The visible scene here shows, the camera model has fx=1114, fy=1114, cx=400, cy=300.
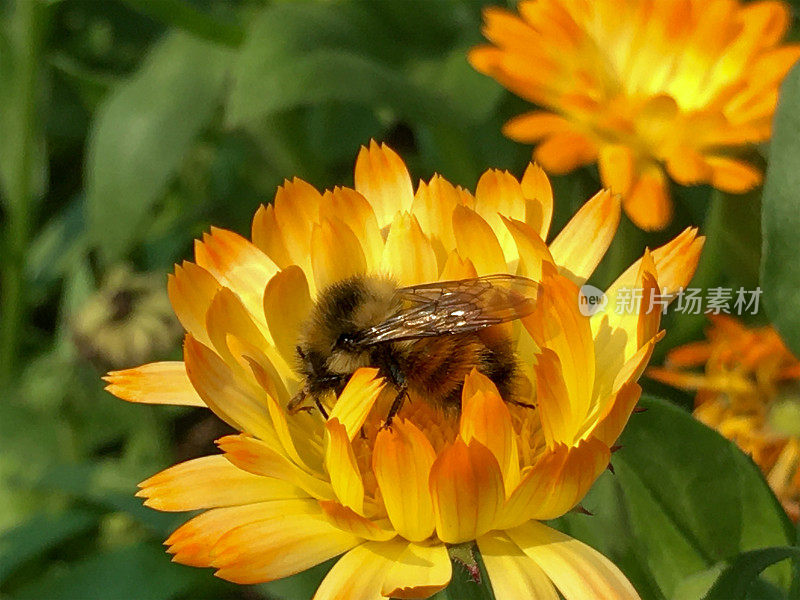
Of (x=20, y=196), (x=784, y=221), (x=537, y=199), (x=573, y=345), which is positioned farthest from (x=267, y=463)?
(x=20, y=196)

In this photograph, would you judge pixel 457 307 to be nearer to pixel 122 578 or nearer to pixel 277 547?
pixel 277 547

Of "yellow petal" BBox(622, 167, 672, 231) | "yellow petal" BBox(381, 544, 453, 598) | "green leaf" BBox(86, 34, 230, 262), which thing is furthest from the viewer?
"green leaf" BBox(86, 34, 230, 262)

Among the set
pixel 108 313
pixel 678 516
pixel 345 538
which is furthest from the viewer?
pixel 108 313

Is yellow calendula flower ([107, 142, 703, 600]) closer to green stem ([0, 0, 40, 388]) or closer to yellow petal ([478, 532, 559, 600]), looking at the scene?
yellow petal ([478, 532, 559, 600])

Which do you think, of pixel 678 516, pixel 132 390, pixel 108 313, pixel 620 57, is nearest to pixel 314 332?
pixel 132 390

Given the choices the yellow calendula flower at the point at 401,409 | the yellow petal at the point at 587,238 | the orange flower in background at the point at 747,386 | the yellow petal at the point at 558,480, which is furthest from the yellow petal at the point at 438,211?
the orange flower in background at the point at 747,386

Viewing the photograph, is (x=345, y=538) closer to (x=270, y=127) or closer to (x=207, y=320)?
(x=207, y=320)

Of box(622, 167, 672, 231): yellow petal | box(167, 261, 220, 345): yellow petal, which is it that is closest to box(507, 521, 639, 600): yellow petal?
box(167, 261, 220, 345): yellow petal
